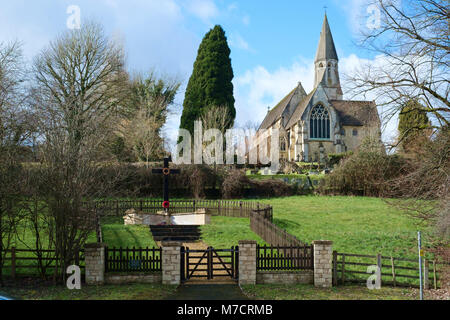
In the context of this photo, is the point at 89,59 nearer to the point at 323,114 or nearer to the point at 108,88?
the point at 108,88

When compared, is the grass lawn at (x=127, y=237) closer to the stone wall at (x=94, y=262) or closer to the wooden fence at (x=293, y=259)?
the stone wall at (x=94, y=262)

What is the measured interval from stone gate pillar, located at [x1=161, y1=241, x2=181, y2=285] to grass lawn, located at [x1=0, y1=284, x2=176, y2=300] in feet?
1.02

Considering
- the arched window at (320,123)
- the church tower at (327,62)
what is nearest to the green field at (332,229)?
the arched window at (320,123)

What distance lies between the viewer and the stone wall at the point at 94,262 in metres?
11.6

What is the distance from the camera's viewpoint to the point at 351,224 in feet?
71.1

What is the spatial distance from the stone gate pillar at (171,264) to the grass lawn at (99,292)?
12.3 inches

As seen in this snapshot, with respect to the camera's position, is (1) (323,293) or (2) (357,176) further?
(2) (357,176)

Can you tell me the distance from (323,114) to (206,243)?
43794 mm

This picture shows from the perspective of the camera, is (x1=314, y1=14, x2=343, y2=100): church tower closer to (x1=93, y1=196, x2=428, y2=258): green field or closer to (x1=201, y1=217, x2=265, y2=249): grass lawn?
(x1=93, y1=196, x2=428, y2=258): green field

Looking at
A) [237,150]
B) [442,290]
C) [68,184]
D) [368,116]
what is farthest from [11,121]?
[237,150]

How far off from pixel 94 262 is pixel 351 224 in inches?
583

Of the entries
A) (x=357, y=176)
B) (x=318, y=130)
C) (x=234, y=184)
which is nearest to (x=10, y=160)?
(x=234, y=184)

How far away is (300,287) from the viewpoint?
11547mm

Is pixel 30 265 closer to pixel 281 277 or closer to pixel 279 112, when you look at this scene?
pixel 281 277
